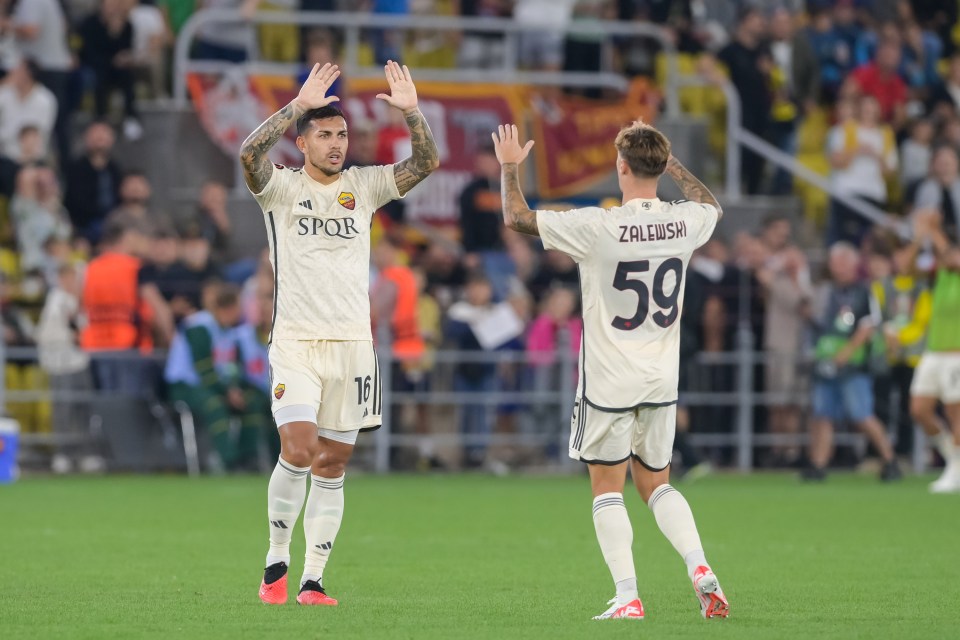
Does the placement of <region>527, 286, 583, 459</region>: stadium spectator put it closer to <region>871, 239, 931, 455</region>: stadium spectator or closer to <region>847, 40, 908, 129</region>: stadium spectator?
<region>871, 239, 931, 455</region>: stadium spectator

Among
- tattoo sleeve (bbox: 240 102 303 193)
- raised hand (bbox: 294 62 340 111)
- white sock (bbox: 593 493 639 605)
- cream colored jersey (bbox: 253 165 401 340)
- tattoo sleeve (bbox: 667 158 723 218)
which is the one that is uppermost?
raised hand (bbox: 294 62 340 111)

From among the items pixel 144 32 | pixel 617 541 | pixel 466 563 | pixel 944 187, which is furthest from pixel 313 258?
pixel 944 187

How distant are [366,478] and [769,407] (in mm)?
4776

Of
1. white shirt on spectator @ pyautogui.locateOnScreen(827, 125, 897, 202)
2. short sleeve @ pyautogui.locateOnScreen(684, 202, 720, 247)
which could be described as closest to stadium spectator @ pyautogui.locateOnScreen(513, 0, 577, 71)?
white shirt on spectator @ pyautogui.locateOnScreen(827, 125, 897, 202)

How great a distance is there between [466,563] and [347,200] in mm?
3110

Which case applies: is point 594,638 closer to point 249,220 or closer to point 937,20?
point 249,220

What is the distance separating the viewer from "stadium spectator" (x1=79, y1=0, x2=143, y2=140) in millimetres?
22047

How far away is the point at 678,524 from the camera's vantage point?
8.75 metres

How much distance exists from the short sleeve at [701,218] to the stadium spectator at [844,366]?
10.9 m

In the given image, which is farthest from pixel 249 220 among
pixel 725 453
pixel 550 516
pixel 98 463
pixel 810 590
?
pixel 810 590

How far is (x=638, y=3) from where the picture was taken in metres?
25.1

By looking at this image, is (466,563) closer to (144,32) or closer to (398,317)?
(398,317)

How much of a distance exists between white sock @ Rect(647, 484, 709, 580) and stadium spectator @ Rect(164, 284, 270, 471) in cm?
1102

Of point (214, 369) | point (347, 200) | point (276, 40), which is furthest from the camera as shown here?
point (276, 40)
